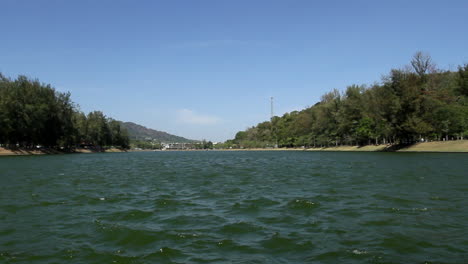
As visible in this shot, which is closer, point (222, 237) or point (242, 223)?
point (222, 237)

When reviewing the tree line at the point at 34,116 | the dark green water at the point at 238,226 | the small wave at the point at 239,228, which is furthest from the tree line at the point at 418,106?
the tree line at the point at 34,116

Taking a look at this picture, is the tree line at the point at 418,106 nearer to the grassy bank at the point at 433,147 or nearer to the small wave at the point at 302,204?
the grassy bank at the point at 433,147

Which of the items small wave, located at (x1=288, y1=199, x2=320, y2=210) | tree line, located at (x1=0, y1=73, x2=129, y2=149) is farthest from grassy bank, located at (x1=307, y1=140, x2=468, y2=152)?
tree line, located at (x1=0, y1=73, x2=129, y2=149)

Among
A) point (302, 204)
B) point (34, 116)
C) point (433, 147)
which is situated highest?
point (34, 116)

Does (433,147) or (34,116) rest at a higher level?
(34,116)

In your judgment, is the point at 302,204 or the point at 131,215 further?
the point at 302,204

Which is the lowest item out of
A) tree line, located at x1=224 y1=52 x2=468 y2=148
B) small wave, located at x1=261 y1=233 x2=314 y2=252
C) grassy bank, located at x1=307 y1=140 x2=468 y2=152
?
small wave, located at x1=261 y1=233 x2=314 y2=252

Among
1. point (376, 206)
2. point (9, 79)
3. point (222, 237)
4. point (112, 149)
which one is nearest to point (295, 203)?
point (376, 206)

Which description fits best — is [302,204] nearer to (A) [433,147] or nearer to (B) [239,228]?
(B) [239,228]

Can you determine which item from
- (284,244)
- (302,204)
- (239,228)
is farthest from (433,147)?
(284,244)

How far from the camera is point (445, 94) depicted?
3381 inches

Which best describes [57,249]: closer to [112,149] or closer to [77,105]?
[77,105]

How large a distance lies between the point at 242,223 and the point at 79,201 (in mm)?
9691

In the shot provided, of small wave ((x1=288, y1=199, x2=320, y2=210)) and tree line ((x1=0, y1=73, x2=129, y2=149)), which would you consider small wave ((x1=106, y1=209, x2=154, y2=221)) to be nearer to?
small wave ((x1=288, y1=199, x2=320, y2=210))
